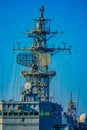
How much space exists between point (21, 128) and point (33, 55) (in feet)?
26.1

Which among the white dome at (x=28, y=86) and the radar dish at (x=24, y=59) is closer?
the white dome at (x=28, y=86)

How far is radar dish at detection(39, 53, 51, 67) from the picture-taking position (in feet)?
156

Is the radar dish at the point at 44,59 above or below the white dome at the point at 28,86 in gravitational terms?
above

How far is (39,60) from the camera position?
47.4 meters

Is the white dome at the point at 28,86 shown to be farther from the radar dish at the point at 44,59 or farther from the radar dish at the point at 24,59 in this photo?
the radar dish at the point at 44,59

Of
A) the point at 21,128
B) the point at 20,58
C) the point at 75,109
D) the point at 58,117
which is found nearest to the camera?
the point at 21,128

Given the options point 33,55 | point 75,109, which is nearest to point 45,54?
point 33,55

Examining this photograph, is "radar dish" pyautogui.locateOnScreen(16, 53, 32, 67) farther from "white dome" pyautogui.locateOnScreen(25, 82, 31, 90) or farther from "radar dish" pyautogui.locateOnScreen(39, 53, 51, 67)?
"white dome" pyautogui.locateOnScreen(25, 82, 31, 90)

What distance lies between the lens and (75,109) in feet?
201

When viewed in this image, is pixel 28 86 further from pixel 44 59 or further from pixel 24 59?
pixel 44 59

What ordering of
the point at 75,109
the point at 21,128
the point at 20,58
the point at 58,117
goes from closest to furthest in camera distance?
the point at 21,128
the point at 58,117
the point at 20,58
the point at 75,109

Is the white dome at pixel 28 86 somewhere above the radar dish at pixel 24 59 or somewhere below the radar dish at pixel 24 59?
below

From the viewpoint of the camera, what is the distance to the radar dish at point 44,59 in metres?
47.4

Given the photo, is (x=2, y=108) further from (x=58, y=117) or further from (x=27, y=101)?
(x=58, y=117)
